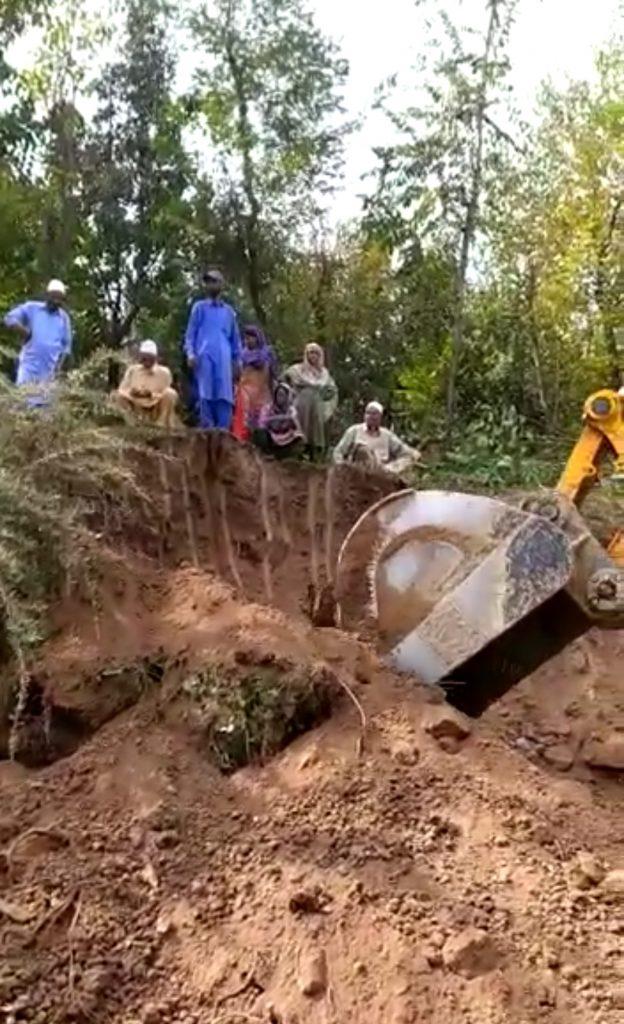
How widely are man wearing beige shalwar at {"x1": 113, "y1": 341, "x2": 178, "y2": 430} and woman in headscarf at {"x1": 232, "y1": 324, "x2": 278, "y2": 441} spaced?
1100 millimetres

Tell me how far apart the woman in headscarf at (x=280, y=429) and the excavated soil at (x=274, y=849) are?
15.3 feet

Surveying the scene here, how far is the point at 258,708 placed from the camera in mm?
4434

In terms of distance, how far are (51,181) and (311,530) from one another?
8.52 meters

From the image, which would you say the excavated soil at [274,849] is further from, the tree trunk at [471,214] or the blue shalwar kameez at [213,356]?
the tree trunk at [471,214]

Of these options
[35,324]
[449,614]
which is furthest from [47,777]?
[35,324]

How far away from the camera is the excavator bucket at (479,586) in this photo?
4922mm

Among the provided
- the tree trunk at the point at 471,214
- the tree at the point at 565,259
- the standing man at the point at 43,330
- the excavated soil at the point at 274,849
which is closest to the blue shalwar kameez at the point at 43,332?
the standing man at the point at 43,330

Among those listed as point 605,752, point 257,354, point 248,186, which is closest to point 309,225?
point 248,186

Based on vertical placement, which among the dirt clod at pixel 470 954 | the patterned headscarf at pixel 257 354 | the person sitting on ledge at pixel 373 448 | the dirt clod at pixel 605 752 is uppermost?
the patterned headscarf at pixel 257 354

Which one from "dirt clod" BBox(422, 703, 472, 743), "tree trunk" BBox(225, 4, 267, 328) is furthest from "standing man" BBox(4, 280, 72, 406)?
"tree trunk" BBox(225, 4, 267, 328)

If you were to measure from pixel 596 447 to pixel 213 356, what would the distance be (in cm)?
463

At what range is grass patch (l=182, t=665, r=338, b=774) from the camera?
438 centimetres

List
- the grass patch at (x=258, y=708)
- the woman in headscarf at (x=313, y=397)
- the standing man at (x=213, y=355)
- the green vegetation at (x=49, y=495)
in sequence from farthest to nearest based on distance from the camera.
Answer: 1. the woman in headscarf at (x=313, y=397)
2. the standing man at (x=213, y=355)
3. the green vegetation at (x=49, y=495)
4. the grass patch at (x=258, y=708)

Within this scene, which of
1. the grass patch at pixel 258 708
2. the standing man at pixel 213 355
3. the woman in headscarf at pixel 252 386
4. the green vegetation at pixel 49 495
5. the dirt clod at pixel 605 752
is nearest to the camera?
the grass patch at pixel 258 708
